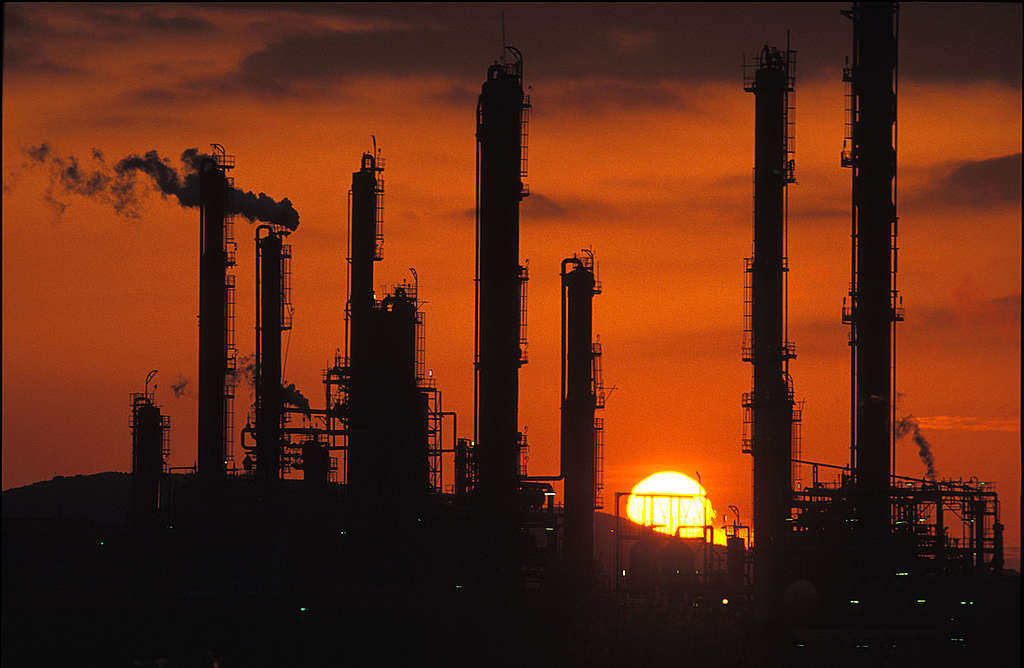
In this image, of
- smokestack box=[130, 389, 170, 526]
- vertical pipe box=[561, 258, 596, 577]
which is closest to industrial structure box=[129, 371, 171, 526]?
smokestack box=[130, 389, 170, 526]

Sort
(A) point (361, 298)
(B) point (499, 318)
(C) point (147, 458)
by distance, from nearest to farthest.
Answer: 1. (B) point (499, 318)
2. (A) point (361, 298)
3. (C) point (147, 458)

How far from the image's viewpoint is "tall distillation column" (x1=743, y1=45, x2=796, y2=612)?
42.8m

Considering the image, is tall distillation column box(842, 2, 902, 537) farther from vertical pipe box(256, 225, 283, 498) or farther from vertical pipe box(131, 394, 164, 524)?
vertical pipe box(131, 394, 164, 524)

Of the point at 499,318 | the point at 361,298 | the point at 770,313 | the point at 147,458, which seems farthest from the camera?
the point at 147,458

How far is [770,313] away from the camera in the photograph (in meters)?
43.2

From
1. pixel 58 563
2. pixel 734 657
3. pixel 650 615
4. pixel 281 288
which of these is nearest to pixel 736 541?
pixel 650 615

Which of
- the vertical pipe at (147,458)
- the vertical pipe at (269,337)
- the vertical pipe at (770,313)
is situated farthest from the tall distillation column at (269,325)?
the vertical pipe at (770,313)

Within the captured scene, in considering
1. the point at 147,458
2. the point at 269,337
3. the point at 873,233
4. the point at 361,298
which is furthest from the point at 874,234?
the point at 147,458

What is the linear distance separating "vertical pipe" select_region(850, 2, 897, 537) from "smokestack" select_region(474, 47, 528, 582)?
9.75 metres

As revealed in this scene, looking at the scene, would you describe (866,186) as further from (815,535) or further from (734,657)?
(734,657)

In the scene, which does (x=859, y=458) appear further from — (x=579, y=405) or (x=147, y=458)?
(x=147, y=458)

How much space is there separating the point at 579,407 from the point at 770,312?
7.63 meters

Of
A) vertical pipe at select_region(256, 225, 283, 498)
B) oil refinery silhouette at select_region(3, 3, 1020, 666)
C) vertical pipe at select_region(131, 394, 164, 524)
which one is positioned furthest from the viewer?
vertical pipe at select_region(131, 394, 164, 524)

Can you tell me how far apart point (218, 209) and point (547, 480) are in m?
12.9
